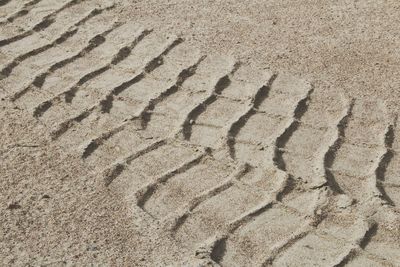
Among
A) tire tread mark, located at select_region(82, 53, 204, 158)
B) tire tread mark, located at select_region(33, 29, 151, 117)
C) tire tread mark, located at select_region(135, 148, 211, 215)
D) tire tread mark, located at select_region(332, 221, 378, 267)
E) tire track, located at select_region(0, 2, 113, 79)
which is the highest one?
tire track, located at select_region(0, 2, 113, 79)

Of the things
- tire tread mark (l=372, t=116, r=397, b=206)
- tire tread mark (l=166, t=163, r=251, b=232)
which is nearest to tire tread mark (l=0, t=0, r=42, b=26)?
tire tread mark (l=166, t=163, r=251, b=232)

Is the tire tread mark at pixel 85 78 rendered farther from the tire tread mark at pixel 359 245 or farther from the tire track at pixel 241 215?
the tire tread mark at pixel 359 245

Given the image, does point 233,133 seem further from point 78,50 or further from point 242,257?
point 78,50

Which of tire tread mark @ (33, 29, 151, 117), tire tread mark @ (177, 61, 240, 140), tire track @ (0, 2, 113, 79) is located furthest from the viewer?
tire track @ (0, 2, 113, 79)

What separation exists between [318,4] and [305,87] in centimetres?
88

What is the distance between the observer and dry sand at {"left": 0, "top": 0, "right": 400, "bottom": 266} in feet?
9.07

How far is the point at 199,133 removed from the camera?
3.34m

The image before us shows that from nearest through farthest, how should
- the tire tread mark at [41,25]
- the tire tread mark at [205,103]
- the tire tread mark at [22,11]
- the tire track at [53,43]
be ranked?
1. the tire tread mark at [205,103]
2. the tire track at [53,43]
3. the tire tread mark at [41,25]
4. the tire tread mark at [22,11]

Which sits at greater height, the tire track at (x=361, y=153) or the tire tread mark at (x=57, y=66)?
the tire tread mark at (x=57, y=66)

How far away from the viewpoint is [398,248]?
273 cm

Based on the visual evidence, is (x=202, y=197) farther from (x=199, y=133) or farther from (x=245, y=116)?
(x=245, y=116)

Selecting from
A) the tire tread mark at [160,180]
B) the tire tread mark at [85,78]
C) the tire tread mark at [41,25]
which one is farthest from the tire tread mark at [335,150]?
the tire tread mark at [41,25]

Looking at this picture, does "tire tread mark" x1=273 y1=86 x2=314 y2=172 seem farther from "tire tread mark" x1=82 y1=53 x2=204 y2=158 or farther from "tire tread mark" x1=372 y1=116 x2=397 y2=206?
"tire tread mark" x1=82 y1=53 x2=204 y2=158

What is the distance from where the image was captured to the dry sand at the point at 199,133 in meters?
2.76
